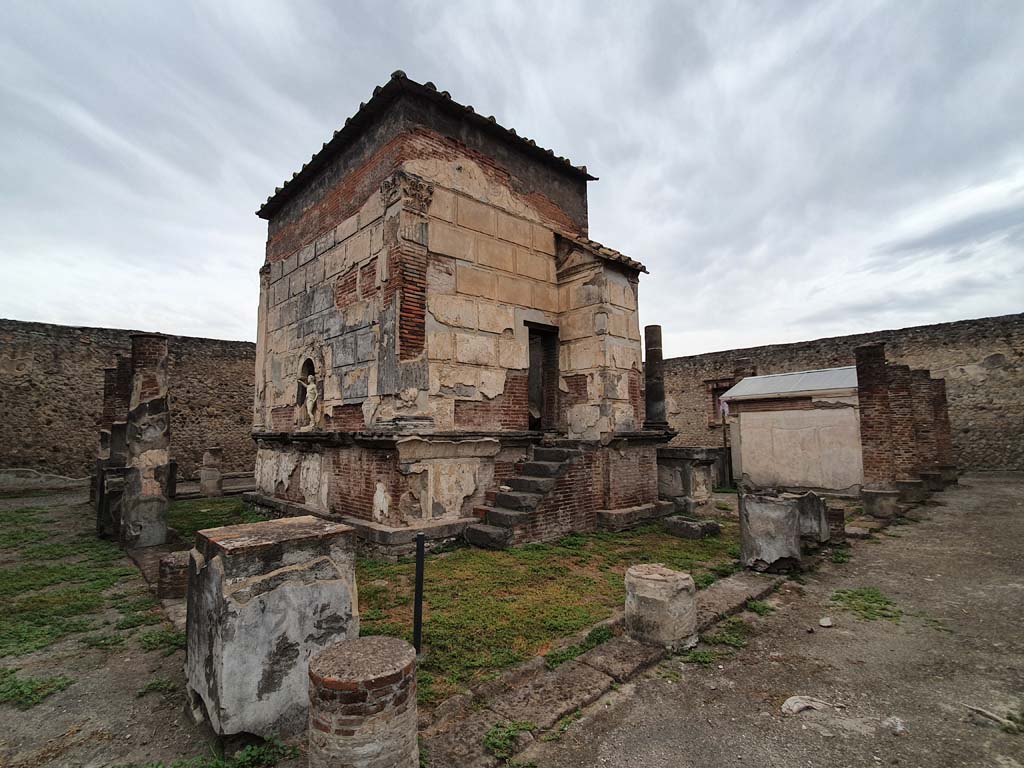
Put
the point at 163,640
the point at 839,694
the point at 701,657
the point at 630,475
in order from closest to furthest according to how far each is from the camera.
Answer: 1. the point at 839,694
2. the point at 701,657
3. the point at 163,640
4. the point at 630,475

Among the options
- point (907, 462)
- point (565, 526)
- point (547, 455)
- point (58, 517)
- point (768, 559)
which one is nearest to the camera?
point (768, 559)

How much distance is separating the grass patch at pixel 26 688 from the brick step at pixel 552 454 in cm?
567

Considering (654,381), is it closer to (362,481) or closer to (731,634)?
(362,481)

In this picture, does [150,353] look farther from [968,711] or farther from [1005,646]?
[1005,646]

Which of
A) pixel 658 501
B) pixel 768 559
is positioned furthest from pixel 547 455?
pixel 768 559

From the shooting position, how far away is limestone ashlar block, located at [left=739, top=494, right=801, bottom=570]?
5391mm

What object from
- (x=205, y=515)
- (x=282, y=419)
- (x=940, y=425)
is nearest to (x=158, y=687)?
(x=282, y=419)

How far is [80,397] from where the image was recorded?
1470 centimetres

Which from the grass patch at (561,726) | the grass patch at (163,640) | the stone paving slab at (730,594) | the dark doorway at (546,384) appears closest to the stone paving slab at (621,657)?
the grass patch at (561,726)

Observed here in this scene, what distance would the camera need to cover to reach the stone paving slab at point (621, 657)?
3.24 meters

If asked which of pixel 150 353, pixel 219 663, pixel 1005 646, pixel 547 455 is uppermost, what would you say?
pixel 150 353

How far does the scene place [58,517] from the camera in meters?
9.74

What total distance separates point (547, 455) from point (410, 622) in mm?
3979

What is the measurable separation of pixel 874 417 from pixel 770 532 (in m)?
6.63
